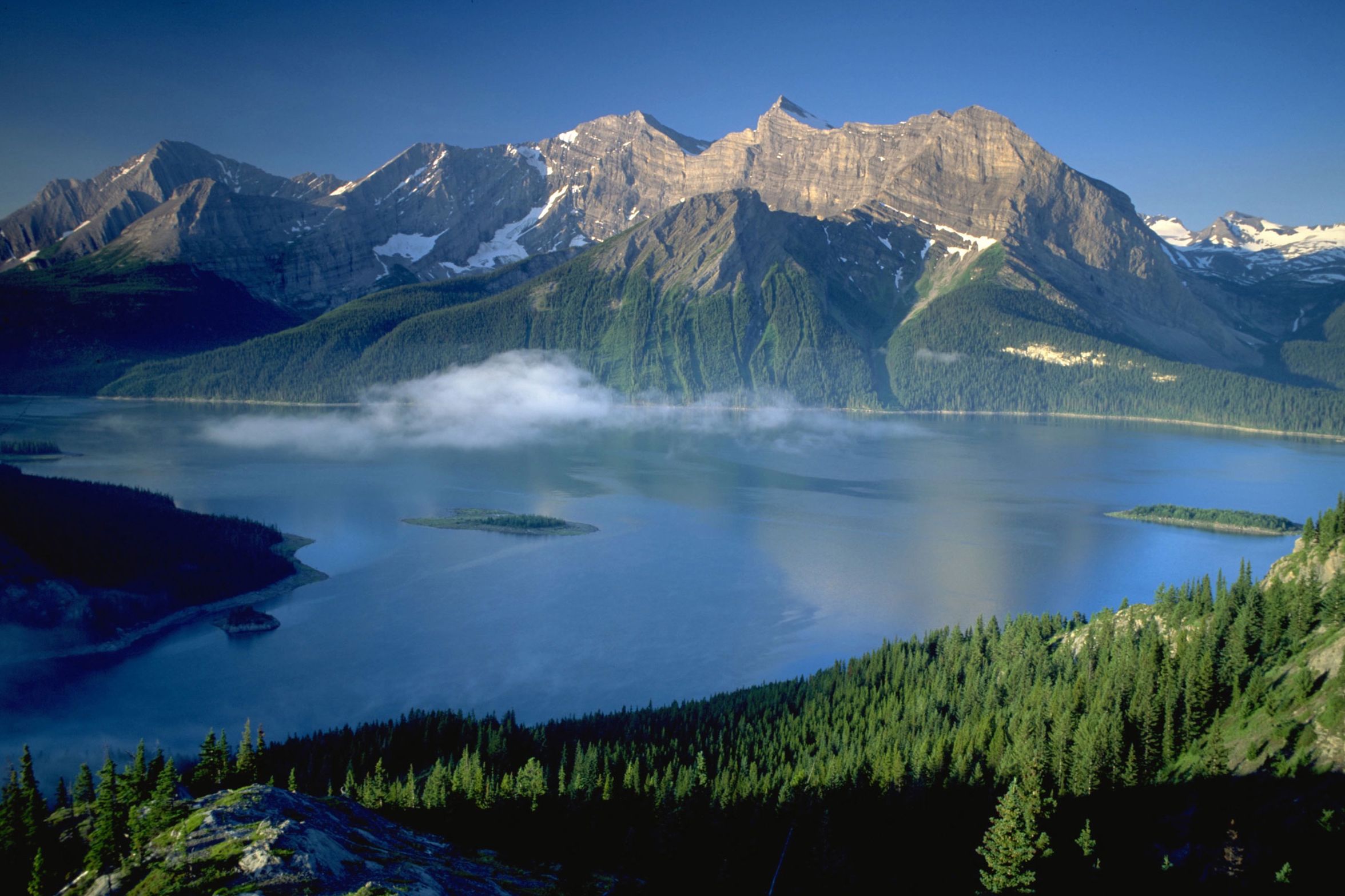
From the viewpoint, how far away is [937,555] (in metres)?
90.7

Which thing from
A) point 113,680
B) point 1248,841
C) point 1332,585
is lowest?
point 113,680

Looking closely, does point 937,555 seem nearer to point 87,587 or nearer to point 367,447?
point 87,587

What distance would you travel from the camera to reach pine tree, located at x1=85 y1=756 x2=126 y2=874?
24.2m

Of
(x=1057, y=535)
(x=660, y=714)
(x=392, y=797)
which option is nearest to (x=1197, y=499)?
(x=1057, y=535)

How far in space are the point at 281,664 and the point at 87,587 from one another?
1765cm

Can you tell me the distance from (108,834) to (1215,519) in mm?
114206

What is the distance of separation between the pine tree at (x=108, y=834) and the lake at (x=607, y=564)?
26.2m

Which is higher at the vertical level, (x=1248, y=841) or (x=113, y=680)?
(x=1248, y=841)

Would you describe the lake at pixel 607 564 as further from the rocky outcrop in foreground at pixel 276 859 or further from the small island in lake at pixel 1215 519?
the rocky outcrop in foreground at pixel 276 859

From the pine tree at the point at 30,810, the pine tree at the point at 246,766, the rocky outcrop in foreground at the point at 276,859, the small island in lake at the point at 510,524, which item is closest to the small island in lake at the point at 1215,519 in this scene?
the small island in lake at the point at 510,524

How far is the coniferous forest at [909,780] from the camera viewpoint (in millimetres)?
28250

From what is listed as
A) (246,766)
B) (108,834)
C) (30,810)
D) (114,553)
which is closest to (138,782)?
(108,834)

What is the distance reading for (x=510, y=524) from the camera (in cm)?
10231

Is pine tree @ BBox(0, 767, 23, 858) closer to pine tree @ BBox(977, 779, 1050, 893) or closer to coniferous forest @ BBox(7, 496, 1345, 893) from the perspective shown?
coniferous forest @ BBox(7, 496, 1345, 893)
